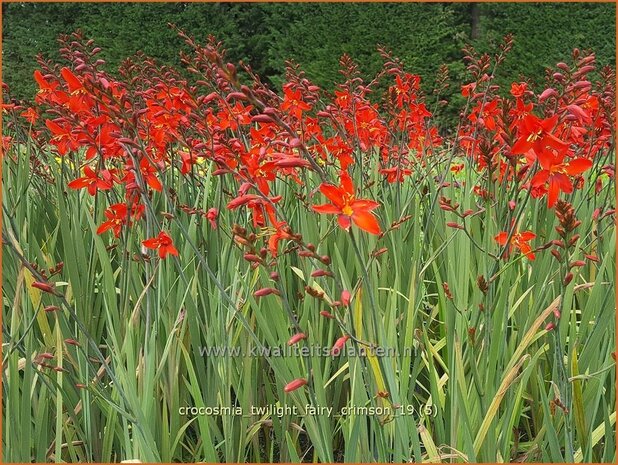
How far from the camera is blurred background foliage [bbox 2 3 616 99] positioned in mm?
10211

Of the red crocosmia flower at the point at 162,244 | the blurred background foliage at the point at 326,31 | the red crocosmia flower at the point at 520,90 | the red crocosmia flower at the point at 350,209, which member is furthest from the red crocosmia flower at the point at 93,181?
the blurred background foliage at the point at 326,31

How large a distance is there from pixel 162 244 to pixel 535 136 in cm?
116

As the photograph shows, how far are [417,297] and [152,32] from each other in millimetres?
9969

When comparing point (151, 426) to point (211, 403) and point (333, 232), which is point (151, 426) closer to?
point (211, 403)

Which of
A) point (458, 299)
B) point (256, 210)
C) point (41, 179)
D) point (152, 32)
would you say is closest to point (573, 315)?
point (458, 299)

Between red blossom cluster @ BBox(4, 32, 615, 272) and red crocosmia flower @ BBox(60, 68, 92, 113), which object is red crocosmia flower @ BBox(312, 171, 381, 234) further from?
red crocosmia flower @ BBox(60, 68, 92, 113)

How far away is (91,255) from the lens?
8.38ft

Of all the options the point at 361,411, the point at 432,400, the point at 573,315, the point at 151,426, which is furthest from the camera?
the point at 573,315

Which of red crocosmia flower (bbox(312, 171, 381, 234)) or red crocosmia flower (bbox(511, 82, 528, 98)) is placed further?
red crocosmia flower (bbox(511, 82, 528, 98))

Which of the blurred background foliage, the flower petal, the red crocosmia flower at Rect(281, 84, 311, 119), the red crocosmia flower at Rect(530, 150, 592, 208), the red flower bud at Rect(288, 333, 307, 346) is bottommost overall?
the red flower bud at Rect(288, 333, 307, 346)

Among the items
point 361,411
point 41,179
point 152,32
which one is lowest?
point 361,411

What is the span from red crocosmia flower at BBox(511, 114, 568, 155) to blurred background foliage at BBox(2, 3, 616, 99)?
8566 millimetres

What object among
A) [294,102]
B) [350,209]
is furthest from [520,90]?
[350,209]

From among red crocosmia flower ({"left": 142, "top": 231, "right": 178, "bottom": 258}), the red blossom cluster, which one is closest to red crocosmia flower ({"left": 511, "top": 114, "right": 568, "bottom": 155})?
the red blossom cluster
